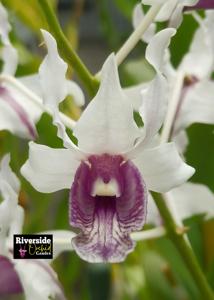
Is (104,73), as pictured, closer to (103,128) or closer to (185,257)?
(103,128)

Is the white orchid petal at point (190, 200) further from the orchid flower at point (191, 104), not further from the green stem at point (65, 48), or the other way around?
the green stem at point (65, 48)

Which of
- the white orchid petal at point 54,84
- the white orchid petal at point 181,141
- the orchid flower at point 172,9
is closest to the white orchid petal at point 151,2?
the orchid flower at point 172,9

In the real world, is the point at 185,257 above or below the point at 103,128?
below

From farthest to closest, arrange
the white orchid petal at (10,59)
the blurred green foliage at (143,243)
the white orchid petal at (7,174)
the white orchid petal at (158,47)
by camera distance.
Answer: the blurred green foliage at (143,243), the white orchid petal at (10,59), the white orchid petal at (7,174), the white orchid petal at (158,47)

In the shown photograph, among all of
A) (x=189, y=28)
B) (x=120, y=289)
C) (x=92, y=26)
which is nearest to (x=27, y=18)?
(x=189, y=28)

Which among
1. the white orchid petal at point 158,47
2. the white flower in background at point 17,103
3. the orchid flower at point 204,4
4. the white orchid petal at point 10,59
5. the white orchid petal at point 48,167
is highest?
the orchid flower at point 204,4

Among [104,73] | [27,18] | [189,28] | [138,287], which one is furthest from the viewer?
[27,18]

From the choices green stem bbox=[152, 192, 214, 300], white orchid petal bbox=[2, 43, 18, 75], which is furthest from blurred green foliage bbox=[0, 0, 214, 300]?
green stem bbox=[152, 192, 214, 300]
